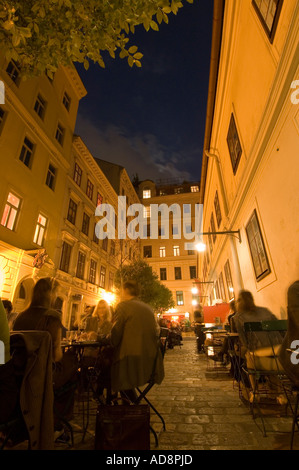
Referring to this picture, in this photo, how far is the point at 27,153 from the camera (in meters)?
13.0

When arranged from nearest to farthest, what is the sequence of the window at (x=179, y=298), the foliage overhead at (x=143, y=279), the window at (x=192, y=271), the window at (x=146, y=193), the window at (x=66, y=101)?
1. the window at (x=66, y=101)
2. the foliage overhead at (x=143, y=279)
3. the window at (x=179, y=298)
4. the window at (x=192, y=271)
5. the window at (x=146, y=193)

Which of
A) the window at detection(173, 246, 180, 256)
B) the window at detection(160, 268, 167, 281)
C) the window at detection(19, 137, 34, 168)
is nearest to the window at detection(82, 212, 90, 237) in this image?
the window at detection(19, 137, 34, 168)

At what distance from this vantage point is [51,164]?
50.5ft

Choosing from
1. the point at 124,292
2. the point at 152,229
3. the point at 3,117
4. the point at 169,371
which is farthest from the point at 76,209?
the point at 152,229

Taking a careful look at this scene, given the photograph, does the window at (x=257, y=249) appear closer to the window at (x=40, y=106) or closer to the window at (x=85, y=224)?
the window at (x=40, y=106)

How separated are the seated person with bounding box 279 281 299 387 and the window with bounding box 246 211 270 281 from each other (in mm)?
3647

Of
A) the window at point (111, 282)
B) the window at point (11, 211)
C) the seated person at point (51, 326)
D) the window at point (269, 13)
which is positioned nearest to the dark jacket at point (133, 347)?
the seated person at point (51, 326)

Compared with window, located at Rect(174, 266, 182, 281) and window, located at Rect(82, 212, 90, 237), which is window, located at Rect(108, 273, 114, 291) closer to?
window, located at Rect(82, 212, 90, 237)

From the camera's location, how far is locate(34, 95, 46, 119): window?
1412cm

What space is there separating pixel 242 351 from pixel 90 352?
2833 millimetres

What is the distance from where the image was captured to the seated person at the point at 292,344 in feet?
7.26

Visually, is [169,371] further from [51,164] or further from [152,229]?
[152,229]

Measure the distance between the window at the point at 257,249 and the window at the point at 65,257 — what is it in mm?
12525

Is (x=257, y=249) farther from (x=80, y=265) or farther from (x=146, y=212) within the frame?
(x=146, y=212)
